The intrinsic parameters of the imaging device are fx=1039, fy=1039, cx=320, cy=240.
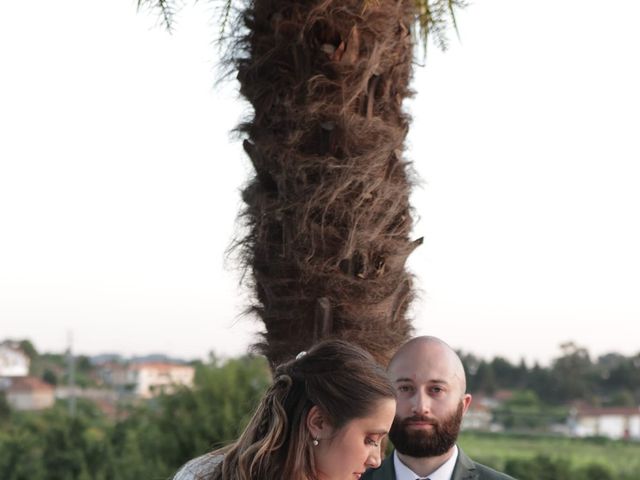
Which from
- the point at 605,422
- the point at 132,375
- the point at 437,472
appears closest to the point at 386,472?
the point at 437,472

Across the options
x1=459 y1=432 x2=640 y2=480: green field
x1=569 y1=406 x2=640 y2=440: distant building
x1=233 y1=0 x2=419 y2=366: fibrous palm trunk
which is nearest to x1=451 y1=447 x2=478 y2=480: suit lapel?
x1=233 y1=0 x2=419 y2=366: fibrous palm trunk

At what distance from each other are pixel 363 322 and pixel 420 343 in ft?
1.23

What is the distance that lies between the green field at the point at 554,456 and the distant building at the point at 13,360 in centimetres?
3814

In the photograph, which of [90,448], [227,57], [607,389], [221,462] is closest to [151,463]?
[90,448]

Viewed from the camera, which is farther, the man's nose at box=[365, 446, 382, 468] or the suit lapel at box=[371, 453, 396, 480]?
the suit lapel at box=[371, 453, 396, 480]

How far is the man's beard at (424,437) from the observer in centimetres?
365

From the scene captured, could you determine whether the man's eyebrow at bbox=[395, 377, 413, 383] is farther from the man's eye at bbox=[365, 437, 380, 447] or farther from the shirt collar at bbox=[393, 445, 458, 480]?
the man's eye at bbox=[365, 437, 380, 447]

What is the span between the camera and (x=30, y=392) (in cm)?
6869

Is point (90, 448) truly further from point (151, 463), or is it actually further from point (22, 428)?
point (151, 463)

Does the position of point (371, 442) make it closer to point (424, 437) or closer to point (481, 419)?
point (424, 437)

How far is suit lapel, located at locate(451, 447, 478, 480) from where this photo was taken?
371cm

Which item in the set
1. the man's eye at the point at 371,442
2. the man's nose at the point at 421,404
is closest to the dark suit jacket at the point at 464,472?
the man's nose at the point at 421,404

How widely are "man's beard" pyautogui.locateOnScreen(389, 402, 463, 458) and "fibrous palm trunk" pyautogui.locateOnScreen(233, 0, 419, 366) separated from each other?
0.53 m

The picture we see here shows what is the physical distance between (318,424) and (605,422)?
2327 inches
